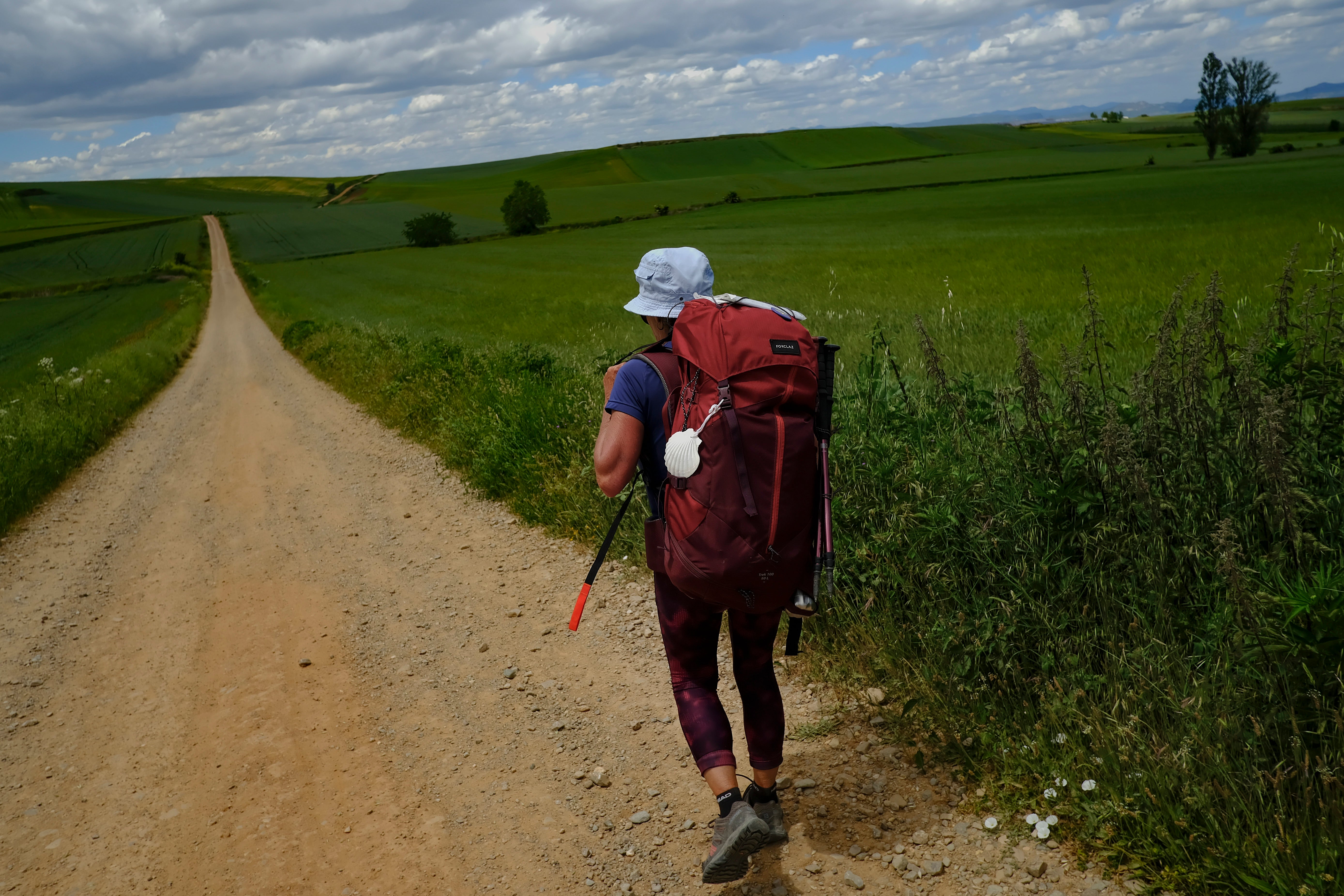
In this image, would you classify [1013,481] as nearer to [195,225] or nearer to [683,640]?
[683,640]

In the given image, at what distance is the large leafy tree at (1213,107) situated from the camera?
82.2m

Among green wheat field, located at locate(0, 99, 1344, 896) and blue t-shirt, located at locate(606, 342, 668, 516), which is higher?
blue t-shirt, located at locate(606, 342, 668, 516)

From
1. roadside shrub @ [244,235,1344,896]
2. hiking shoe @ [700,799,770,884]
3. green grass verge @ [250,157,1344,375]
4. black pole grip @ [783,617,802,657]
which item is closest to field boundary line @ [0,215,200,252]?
green grass verge @ [250,157,1344,375]

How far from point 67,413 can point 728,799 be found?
14.0 metres

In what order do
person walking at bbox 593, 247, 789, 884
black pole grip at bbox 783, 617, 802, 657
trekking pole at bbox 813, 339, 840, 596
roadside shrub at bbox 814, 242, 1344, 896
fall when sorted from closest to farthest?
1. roadside shrub at bbox 814, 242, 1344, 896
2. trekking pole at bbox 813, 339, 840, 596
3. person walking at bbox 593, 247, 789, 884
4. black pole grip at bbox 783, 617, 802, 657

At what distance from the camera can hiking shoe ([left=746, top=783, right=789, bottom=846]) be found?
318cm

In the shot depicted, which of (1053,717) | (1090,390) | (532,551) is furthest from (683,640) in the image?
(532,551)

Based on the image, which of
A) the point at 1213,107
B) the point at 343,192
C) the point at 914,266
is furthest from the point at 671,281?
the point at 343,192

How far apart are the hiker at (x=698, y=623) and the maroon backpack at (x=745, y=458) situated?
0.09 ft

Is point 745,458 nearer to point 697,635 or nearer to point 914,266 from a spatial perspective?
point 697,635

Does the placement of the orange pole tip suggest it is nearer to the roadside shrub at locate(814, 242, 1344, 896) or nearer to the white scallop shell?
the white scallop shell

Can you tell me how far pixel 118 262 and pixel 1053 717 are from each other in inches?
3338

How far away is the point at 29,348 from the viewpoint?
31062 millimetres

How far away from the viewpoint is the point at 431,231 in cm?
7325
